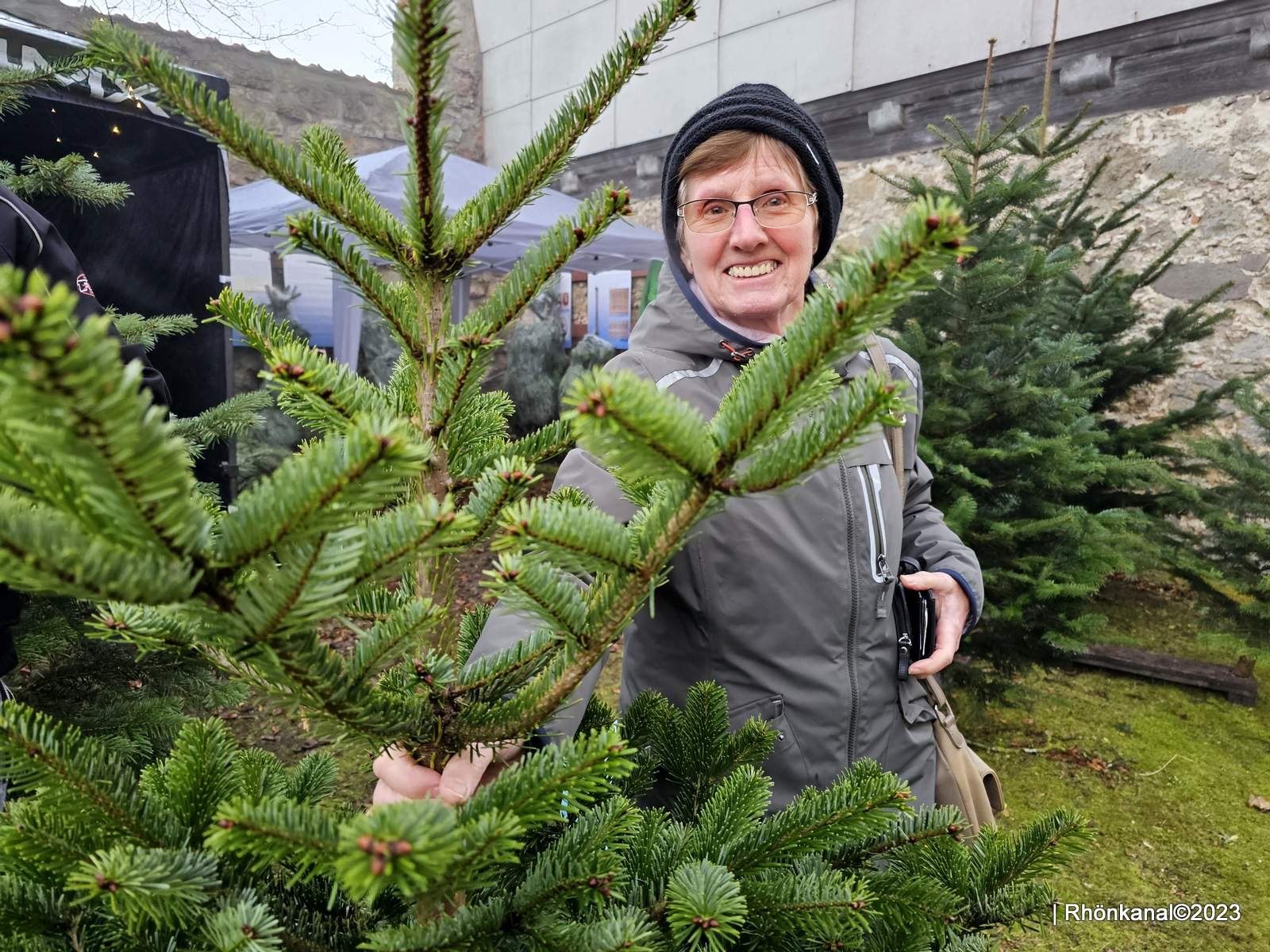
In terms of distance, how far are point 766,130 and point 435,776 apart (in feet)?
4.33

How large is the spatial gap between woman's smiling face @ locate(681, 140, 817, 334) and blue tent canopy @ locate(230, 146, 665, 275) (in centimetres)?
431

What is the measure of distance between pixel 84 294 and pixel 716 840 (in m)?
2.38

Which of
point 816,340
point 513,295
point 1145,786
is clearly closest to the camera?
point 816,340

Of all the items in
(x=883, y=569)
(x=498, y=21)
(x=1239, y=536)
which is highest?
(x=498, y=21)

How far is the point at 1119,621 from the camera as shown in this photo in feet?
18.0

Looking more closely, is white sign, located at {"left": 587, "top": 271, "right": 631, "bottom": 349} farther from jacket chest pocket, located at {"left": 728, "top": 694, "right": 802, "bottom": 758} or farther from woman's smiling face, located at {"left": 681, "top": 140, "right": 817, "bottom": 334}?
jacket chest pocket, located at {"left": 728, "top": 694, "right": 802, "bottom": 758}

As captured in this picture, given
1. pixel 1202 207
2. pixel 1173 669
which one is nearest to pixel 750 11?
pixel 1202 207

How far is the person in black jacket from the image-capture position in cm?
186

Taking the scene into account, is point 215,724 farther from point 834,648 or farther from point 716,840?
point 834,648

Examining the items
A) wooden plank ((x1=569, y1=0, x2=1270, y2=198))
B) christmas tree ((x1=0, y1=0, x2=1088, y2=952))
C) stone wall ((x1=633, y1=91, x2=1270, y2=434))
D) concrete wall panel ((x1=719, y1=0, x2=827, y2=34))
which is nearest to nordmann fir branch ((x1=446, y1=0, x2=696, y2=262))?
christmas tree ((x1=0, y1=0, x2=1088, y2=952))

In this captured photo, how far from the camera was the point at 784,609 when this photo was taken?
1.48 m

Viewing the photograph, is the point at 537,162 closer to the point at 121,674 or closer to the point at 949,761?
the point at 949,761

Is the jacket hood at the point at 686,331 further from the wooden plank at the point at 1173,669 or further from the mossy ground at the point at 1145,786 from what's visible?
the wooden plank at the point at 1173,669

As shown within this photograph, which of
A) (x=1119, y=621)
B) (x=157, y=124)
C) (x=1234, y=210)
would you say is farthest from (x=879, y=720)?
(x=1234, y=210)
